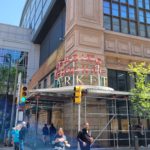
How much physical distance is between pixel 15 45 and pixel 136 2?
27.0 metres

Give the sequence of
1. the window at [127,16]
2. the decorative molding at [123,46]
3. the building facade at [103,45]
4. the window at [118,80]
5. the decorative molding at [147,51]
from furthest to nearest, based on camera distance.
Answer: the window at [127,16], the decorative molding at [147,51], the decorative molding at [123,46], the window at [118,80], the building facade at [103,45]

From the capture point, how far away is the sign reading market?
17438 mm

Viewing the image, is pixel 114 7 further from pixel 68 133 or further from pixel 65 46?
pixel 68 133

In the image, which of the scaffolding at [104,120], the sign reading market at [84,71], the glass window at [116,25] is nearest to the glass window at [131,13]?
the glass window at [116,25]

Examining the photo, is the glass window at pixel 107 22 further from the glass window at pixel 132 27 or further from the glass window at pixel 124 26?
the glass window at pixel 132 27

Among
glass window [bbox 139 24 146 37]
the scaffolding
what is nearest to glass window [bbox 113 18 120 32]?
glass window [bbox 139 24 146 37]

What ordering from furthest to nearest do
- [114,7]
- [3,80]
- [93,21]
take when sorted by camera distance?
[3,80] → [114,7] → [93,21]

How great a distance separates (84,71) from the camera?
17500mm

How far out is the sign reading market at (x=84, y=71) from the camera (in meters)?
17.4

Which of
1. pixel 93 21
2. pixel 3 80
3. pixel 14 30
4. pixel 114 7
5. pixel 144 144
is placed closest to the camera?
pixel 144 144

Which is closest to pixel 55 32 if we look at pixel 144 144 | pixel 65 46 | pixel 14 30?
pixel 65 46

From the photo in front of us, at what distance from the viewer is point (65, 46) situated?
20.8 meters

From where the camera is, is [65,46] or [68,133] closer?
[68,133]

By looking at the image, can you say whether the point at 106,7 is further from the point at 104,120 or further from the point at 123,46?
the point at 104,120
